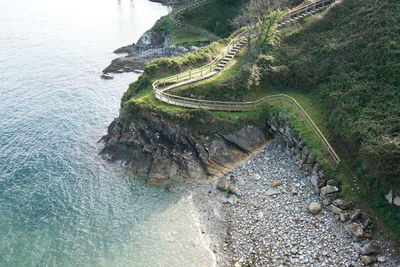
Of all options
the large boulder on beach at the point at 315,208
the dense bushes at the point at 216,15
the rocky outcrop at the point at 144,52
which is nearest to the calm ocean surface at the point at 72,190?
the rocky outcrop at the point at 144,52

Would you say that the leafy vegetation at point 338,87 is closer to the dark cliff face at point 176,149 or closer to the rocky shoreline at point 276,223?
the dark cliff face at point 176,149

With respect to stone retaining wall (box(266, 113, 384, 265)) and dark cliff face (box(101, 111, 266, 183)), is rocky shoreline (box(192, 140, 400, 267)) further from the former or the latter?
dark cliff face (box(101, 111, 266, 183))

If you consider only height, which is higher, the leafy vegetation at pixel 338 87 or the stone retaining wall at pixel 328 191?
the leafy vegetation at pixel 338 87

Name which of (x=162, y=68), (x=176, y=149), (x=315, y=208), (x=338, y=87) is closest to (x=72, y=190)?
(x=176, y=149)

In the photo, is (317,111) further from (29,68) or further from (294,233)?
(29,68)

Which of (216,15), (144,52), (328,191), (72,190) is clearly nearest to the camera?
(328,191)

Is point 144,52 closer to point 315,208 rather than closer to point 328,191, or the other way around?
point 328,191
